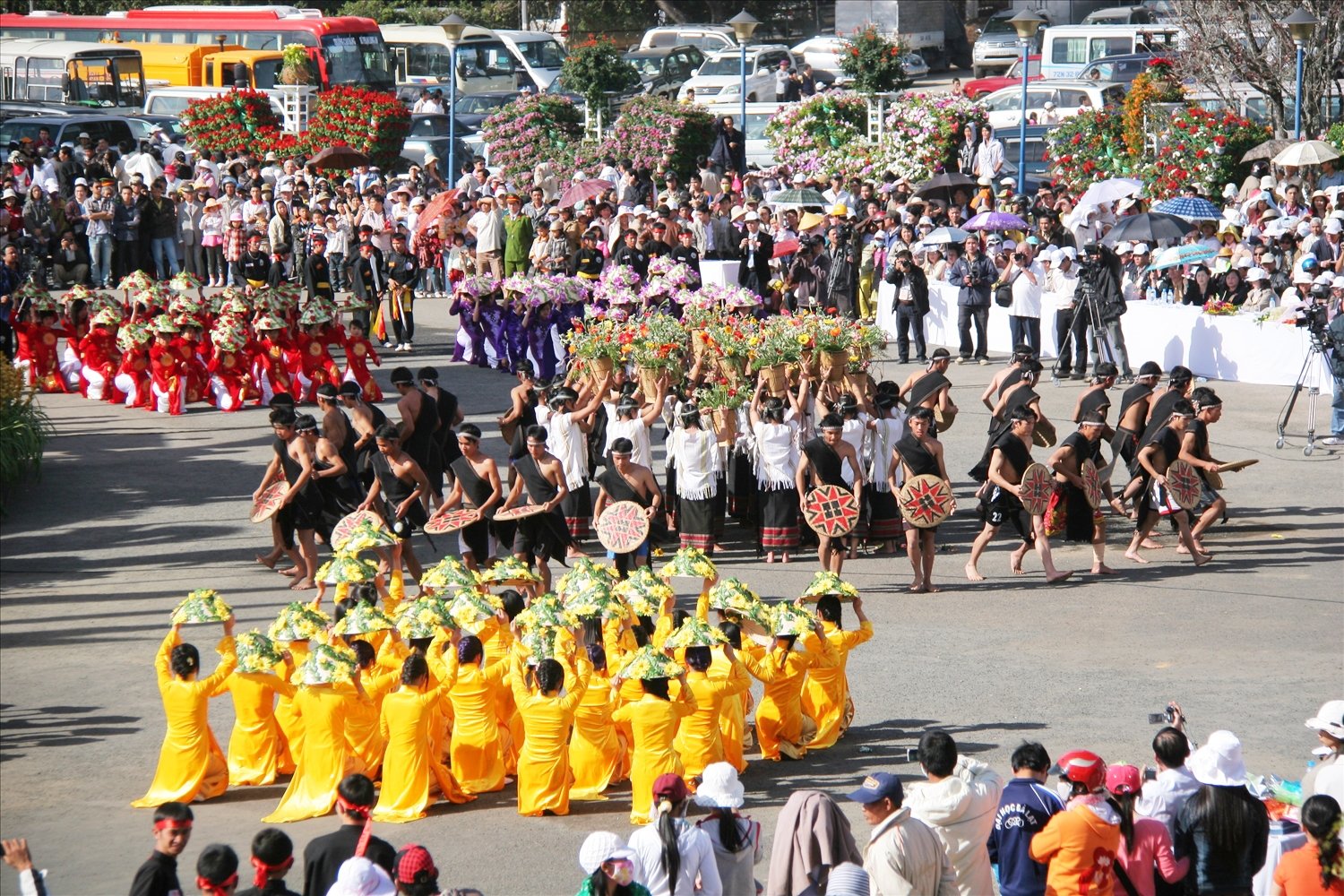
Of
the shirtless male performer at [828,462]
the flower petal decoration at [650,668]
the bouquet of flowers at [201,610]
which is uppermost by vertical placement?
the shirtless male performer at [828,462]

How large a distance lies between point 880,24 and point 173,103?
59.0 feet

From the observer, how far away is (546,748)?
31.4 feet

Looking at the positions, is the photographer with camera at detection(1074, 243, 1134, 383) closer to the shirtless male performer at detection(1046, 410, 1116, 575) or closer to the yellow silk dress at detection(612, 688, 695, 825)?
the shirtless male performer at detection(1046, 410, 1116, 575)

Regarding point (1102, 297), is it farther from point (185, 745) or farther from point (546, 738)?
point (185, 745)

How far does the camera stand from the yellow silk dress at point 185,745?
9797 millimetres

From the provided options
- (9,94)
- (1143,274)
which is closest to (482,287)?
(1143,274)

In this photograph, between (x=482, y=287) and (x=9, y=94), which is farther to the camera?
(x=9, y=94)

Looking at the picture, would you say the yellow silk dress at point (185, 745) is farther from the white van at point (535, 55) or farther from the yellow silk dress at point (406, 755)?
the white van at point (535, 55)

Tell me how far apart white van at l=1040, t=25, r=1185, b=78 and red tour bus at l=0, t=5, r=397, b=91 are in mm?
13896

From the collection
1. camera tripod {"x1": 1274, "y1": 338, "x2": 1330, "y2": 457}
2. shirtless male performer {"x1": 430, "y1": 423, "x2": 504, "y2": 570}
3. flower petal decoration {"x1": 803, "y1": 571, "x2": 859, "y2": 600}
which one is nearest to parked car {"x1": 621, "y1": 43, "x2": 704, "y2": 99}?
camera tripod {"x1": 1274, "y1": 338, "x2": 1330, "y2": 457}

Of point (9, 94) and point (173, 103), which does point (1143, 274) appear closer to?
point (173, 103)

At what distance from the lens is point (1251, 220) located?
931 inches

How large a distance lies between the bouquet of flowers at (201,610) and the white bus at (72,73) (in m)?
29.3

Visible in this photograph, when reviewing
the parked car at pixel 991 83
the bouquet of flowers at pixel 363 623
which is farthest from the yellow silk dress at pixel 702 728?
the parked car at pixel 991 83
